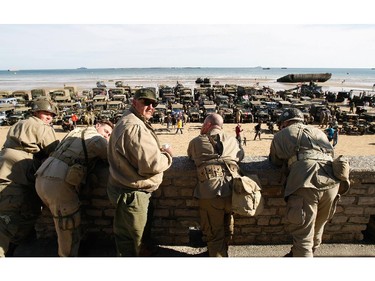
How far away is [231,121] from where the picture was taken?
25.5 meters

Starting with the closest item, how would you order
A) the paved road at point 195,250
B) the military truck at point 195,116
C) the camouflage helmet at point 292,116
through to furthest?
the camouflage helmet at point 292,116, the paved road at point 195,250, the military truck at point 195,116

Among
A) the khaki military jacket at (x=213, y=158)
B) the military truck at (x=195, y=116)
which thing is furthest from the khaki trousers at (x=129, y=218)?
the military truck at (x=195, y=116)

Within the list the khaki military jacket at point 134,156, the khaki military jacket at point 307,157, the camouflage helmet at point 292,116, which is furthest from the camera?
the camouflage helmet at point 292,116

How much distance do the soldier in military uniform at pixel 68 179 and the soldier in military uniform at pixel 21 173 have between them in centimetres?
33

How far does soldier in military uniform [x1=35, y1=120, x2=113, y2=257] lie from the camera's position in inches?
115

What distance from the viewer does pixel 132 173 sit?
2.74 meters

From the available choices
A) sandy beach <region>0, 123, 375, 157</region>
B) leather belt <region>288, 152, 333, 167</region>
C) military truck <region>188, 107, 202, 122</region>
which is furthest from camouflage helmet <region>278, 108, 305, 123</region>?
military truck <region>188, 107, 202, 122</region>

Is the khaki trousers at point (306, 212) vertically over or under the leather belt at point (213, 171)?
under

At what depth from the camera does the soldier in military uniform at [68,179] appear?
2.91m

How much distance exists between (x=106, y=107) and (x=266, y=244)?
26.2 meters

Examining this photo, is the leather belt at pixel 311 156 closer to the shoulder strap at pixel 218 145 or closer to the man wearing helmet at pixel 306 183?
the man wearing helmet at pixel 306 183

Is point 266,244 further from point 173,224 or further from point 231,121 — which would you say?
point 231,121

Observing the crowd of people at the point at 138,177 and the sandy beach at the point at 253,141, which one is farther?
the sandy beach at the point at 253,141

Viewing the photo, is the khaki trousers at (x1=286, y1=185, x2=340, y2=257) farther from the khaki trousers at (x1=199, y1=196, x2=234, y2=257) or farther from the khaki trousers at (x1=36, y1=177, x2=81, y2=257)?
the khaki trousers at (x1=36, y1=177, x2=81, y2=257)
